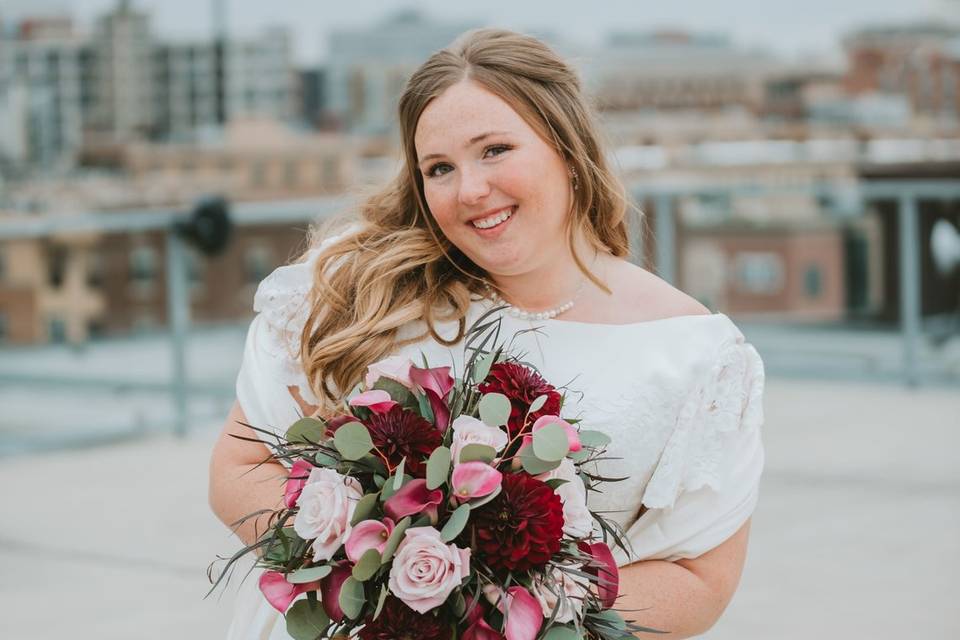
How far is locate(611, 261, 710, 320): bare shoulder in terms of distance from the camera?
2.27 m

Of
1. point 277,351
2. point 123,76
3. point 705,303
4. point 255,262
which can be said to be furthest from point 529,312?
point 123,76

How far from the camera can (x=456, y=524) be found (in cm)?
157

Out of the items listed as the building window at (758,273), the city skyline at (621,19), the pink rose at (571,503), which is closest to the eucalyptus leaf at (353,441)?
the pink rose at (571,503)

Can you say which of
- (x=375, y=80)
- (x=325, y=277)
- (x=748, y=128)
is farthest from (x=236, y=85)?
(x=325, y=277)

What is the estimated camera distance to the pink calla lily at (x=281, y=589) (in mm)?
1662

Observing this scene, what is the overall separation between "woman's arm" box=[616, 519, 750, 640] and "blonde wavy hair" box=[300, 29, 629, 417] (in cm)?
45

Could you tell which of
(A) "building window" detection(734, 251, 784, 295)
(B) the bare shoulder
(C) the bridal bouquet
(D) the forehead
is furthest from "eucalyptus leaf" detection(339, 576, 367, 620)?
(A) "building window" detection(734, 251, 784, 295)

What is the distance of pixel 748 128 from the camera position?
7500cm

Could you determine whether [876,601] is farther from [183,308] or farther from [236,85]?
[236,85]

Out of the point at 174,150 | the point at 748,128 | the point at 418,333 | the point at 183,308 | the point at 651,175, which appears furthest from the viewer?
the point at 748,128

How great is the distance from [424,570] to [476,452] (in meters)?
0.14

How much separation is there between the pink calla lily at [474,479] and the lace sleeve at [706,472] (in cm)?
56

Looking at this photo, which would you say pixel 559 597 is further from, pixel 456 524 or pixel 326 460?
pixel 326 460

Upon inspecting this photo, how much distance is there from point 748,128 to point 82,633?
7349cm
